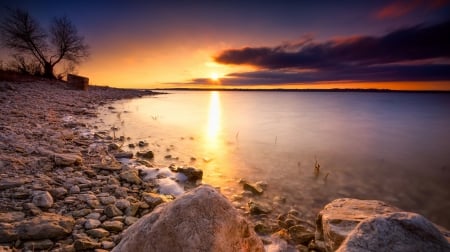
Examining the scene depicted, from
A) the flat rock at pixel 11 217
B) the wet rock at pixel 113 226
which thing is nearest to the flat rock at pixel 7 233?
the flat rock at pixel 11 217

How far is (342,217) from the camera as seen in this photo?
10.2 ft

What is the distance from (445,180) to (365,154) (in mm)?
2930

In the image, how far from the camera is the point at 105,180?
4.96 m

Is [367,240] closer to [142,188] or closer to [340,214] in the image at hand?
[340,214]

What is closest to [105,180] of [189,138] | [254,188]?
[254,188]

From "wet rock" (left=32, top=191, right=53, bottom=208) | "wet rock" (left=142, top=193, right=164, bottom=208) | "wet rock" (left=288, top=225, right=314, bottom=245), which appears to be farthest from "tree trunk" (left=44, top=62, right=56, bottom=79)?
"wet rock" (left=288, top=225, right=314, bottom=245)

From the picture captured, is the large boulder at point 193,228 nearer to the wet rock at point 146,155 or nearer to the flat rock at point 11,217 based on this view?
the flat rock at point 11,217

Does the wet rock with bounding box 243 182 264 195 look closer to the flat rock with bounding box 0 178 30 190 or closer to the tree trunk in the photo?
the flat rock with bounding box 0 178 30 190

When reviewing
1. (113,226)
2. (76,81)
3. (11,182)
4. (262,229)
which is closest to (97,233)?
(113,226)

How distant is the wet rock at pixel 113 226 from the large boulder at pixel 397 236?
9.51 feet

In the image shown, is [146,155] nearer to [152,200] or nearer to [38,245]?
[152,200]

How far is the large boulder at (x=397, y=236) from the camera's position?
170 centimetres

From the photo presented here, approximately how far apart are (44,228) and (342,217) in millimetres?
3846

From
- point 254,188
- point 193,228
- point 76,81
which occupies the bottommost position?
point 254,188
